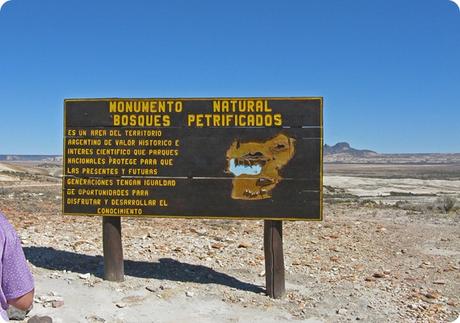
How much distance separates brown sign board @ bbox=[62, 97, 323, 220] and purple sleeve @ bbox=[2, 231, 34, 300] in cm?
516

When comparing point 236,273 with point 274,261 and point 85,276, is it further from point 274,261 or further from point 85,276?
point 85,276

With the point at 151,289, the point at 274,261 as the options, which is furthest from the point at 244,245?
the point at 151,289

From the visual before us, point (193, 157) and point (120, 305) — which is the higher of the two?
point (193, 157)

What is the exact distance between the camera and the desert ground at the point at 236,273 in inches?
282

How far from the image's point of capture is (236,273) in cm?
921

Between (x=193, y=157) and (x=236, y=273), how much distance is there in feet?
8.51

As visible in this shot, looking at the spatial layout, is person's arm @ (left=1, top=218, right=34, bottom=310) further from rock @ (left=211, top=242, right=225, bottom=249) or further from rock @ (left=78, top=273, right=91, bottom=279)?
rock @ (left=211, top=242, right=225, bottom=249)

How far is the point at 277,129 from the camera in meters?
7.75

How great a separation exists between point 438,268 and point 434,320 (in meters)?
3.40

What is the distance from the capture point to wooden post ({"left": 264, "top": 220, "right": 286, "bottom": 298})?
7867mm

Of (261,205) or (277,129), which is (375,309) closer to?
(261,205)

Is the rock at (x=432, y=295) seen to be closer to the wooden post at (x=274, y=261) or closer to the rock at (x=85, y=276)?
the wooden post at (x=274, y=261)

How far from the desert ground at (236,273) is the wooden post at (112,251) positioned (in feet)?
0.60

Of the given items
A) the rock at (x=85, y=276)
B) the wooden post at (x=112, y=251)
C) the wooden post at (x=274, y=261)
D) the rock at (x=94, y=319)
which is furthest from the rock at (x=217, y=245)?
the rock at (x=94, y=319)
